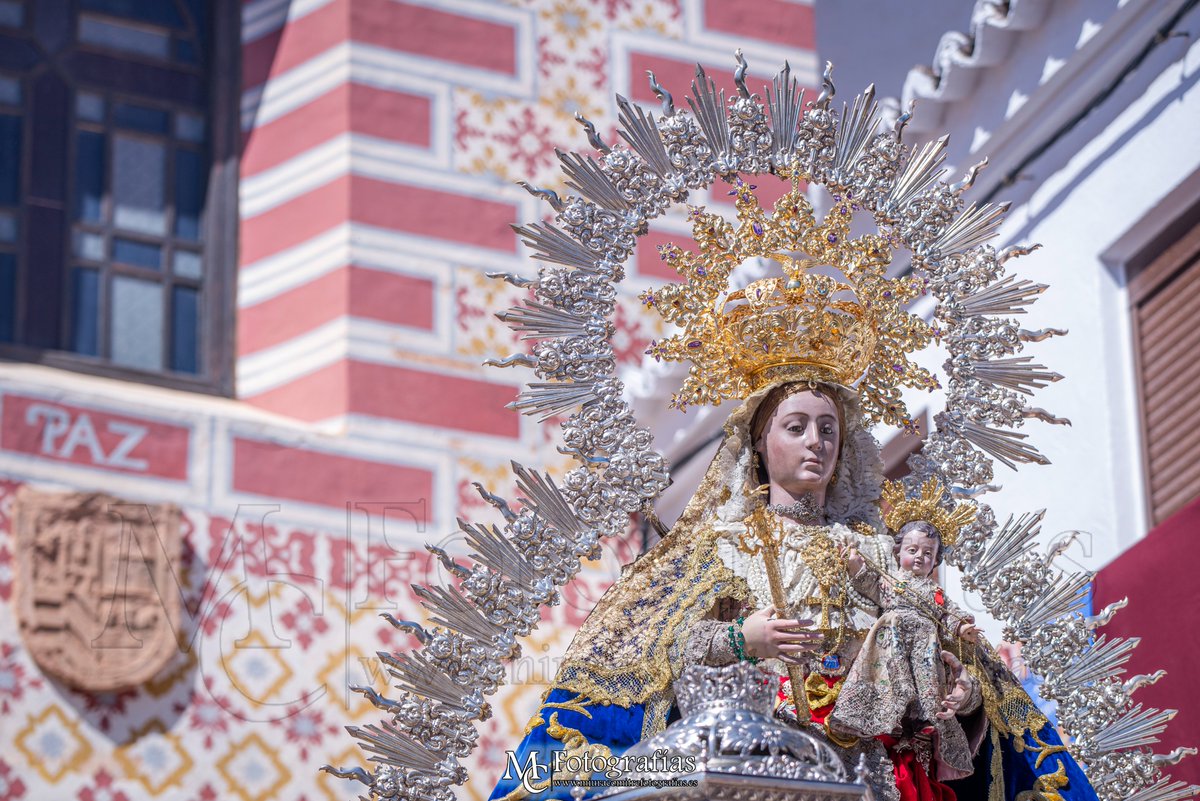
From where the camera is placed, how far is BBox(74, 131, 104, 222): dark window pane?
9.70m

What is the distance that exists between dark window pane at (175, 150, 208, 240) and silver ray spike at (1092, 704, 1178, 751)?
493 centimetres

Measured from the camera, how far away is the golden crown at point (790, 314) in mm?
6457

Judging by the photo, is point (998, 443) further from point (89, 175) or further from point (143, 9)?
point (143, 9)

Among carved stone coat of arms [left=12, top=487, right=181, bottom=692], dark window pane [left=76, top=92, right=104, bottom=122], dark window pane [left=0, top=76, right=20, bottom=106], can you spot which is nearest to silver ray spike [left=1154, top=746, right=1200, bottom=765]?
carved stone coat of arms [left=12, top=487, right=181, bottom=692]

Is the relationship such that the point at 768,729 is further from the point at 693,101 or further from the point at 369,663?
the point at 369,663

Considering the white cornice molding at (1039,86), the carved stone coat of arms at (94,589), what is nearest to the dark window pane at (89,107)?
the carved stone coat of arms at (94,589)

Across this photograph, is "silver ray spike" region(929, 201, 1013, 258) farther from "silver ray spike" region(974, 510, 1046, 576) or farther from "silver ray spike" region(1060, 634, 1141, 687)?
"silver ray spike" region(1060, 634, 1141, 687)

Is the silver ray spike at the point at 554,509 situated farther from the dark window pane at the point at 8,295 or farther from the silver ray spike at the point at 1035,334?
the dark window pane at the point at 8,295

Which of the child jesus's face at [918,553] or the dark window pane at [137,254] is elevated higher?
the dark window pane at [137,254]

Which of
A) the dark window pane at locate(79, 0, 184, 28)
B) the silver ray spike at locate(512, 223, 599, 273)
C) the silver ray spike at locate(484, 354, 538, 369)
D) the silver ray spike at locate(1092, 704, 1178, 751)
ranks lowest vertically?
Result: the silver ray spike at locate(1092, 704, 1178, 751)

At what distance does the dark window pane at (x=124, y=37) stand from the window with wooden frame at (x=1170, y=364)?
416 centimetres

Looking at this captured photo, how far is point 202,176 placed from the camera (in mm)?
10102

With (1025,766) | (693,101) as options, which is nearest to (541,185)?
(693,101)

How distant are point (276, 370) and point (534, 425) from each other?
1.06 metres
